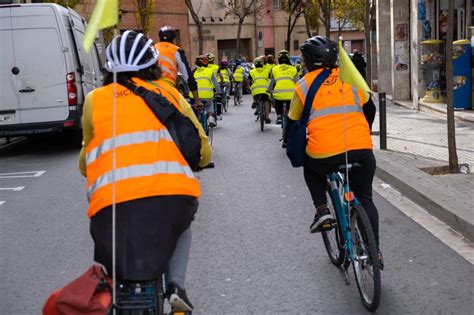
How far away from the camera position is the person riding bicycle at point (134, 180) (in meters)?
3.12

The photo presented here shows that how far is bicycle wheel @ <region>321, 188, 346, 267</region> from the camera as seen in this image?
17.6 feet

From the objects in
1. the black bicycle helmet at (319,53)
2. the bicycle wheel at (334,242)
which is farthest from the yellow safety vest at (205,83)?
the black bicycle helmet at (319,53)

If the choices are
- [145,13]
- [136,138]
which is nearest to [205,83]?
[136,138]

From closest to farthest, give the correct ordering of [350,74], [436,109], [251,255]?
1. [350,74]
2. [251,255]
3. [436,109]

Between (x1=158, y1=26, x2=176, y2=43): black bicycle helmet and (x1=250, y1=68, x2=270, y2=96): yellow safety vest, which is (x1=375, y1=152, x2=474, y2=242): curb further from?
(x1=250, y1=68, x2=270, y2=96): yellow safety vest

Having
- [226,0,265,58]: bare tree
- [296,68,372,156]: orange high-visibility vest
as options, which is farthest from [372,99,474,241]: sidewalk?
[226,0,265,58]: bare tree

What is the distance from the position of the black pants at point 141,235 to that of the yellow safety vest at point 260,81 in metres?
13.5

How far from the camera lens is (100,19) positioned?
3258mm

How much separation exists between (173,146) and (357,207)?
192cm

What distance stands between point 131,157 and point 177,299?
0.66 meters

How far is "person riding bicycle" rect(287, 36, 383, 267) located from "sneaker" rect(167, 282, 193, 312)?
194 centimetres

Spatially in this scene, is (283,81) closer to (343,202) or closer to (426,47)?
(426,47)

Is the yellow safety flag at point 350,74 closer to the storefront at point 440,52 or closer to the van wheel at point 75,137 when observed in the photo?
the van wheel at point 75,137

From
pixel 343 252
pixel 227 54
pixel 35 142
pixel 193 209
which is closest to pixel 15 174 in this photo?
pixel 35 142
